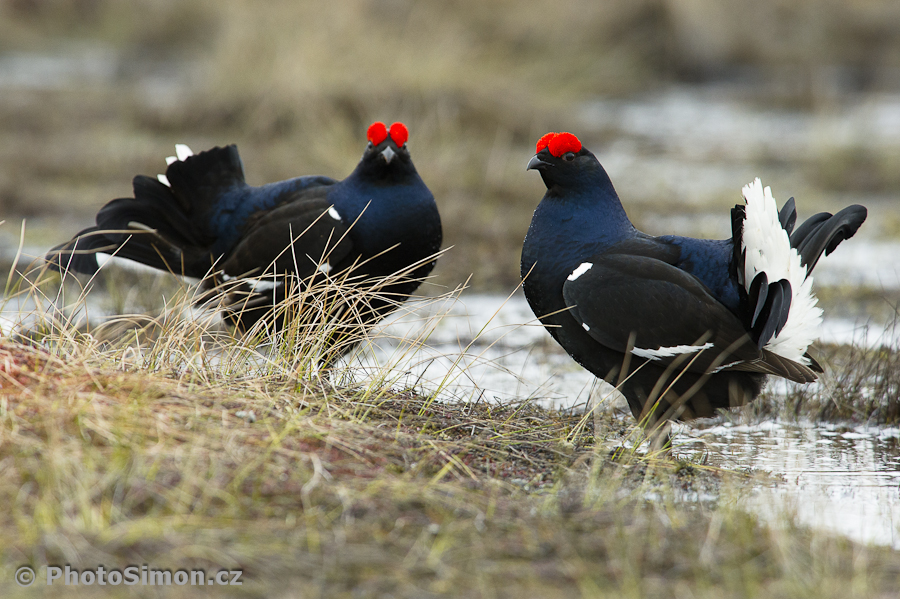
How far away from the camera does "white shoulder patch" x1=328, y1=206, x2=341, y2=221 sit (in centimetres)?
480

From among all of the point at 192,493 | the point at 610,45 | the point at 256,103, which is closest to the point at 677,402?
the point at 192,493

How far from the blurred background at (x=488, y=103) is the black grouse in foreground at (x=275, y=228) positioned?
2274 mm

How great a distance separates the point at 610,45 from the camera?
650 inches

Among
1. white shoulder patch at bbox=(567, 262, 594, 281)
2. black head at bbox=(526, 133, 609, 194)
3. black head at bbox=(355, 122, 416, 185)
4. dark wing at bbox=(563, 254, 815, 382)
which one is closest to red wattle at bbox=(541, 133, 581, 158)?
black head at bbox=(526, 133, 609, 194)

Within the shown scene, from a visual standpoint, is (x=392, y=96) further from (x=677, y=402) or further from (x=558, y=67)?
(x=677, y=402)

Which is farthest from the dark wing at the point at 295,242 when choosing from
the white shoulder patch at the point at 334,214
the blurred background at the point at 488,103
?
the blurred background at the point at 488,103

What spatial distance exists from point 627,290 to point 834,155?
742 centimetres

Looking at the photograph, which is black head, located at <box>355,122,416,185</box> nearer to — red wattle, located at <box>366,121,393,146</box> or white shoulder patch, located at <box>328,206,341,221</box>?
red wattle, located at <box>366,121,393,146</box>

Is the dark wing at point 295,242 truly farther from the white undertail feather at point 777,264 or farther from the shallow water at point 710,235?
the white undertail feather at point 777,264

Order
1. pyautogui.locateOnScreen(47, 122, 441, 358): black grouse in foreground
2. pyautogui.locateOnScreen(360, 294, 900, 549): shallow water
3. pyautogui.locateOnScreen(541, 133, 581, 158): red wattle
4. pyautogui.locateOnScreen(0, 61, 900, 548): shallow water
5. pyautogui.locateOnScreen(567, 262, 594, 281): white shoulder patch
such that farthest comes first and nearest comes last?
pyautogui.locateOnScreen(47, 122, 441, 358): black grouse in foreground, pyautogui.locateOnScreen(541, 133, 581, 158): red wattle, pyautogui.locateOnScreen(567, 262, 594, 281): white shoulder patch, pyautogui.locateOnScreen(0, 61, 900, 548): shallow water, pyautogui.locateOnScreen(360, 294, 900, 549): shallow water

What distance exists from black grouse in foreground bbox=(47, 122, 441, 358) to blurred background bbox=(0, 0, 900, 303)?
7.46ft

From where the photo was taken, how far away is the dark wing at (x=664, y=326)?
3.93 metres

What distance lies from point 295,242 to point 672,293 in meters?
1.98

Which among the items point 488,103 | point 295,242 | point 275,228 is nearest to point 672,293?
point 295,242
